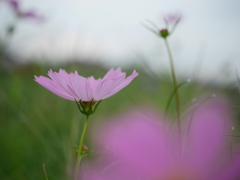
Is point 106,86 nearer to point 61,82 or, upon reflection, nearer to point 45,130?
point 61,82

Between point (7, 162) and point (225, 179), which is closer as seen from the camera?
point (225, 179)

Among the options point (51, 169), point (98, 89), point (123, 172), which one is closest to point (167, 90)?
point (51, 169)

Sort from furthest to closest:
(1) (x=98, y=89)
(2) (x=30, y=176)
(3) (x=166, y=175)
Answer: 1. (2) (x=30, y=176)
2. (1) (x=98, y=89)
3. (3) (x=166, y=175)

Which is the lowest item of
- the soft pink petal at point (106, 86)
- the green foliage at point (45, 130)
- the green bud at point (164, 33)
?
the green foliage at point (45, 130)

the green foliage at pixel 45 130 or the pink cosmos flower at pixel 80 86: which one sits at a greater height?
the pink cosmos flower at pixel 80 86

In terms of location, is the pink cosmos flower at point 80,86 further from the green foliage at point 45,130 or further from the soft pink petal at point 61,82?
the green foliage at point 45,130

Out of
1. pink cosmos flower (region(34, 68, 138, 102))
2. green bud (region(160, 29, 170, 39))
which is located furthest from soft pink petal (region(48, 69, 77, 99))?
green bud (region(160, 29, 170, 39))

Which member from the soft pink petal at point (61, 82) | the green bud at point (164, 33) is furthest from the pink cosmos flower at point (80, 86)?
the green bud at point (164, 33)

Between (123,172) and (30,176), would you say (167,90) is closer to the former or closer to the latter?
(30,176)

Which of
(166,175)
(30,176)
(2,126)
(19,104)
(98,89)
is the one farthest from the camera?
(19,104)

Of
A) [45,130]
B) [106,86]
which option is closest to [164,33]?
[106,86]
